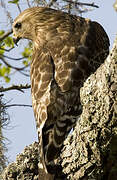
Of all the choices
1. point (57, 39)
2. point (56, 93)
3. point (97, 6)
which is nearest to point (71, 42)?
Answer: point (57, 39)

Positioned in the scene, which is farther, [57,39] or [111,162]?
[57,39]

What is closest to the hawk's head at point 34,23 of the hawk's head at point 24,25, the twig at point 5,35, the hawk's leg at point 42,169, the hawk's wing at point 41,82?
the hawk's head at point 24,25

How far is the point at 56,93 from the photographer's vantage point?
4.66 meters

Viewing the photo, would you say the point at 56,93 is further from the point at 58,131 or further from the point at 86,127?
the point at 86,127

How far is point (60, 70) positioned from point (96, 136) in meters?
1.54

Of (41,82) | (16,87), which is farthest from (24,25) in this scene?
(41,82)

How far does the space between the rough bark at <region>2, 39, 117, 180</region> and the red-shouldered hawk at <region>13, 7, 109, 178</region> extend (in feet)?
0.87

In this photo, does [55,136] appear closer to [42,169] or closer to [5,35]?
[42,169]

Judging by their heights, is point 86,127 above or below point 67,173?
above

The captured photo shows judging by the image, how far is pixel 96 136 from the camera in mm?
3396

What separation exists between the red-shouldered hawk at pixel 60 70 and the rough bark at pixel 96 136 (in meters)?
0.27

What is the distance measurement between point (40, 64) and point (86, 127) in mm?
1784

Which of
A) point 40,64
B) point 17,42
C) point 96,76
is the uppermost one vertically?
point 96,76

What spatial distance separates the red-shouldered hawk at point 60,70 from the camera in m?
4.30
